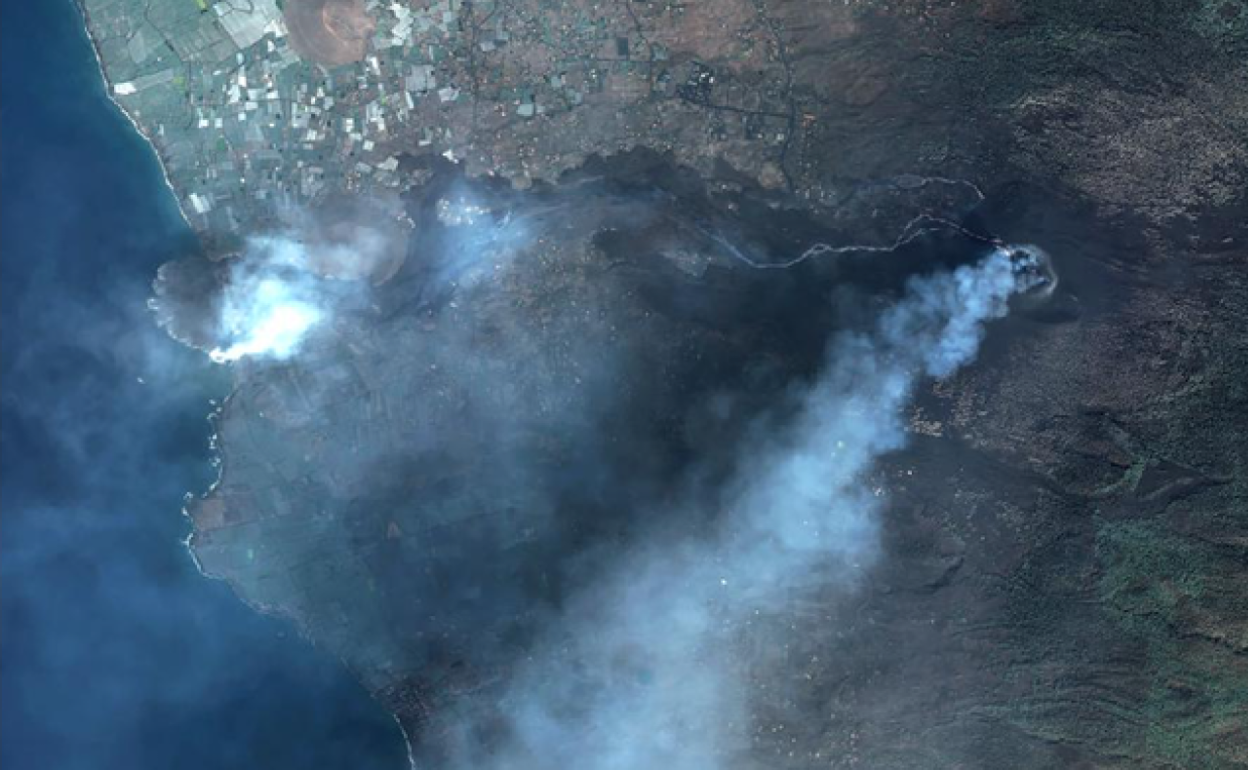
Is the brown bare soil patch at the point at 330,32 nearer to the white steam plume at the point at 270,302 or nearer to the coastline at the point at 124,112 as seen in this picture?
the coastline at the point at 124,112

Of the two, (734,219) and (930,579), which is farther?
(734,219)

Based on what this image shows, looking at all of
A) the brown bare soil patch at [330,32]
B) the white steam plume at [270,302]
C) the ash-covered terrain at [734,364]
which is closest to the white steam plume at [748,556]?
the ash-covered terrain at [734,364]

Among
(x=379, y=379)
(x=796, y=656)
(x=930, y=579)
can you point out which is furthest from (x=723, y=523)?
(x=379, y=379)

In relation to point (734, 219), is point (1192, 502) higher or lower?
lower

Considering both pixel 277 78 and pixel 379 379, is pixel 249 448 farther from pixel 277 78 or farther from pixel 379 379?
pixel 277 78

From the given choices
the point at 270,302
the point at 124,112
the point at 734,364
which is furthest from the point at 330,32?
the point at 734,364

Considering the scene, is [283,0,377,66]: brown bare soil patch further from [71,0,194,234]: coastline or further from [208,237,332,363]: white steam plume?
[208,237,332,363]: white steam plume
